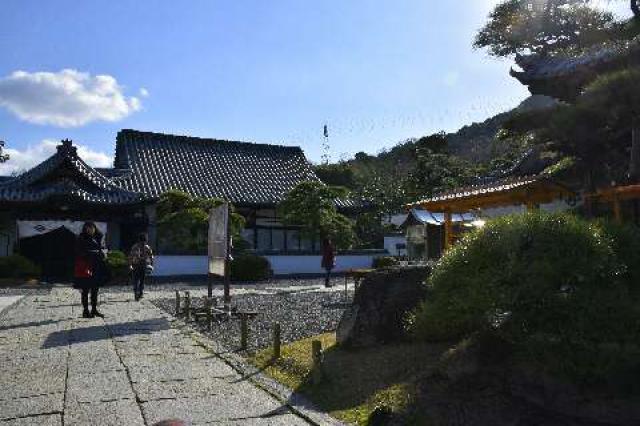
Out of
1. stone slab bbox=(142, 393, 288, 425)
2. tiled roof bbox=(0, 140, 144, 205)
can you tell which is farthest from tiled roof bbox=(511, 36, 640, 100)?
tiled roof bbox=(0, 140, 144, 205)

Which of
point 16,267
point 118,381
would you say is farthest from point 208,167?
→ point 118,381

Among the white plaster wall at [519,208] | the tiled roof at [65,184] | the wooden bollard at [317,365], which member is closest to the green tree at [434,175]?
the tiled roof at [65,184]

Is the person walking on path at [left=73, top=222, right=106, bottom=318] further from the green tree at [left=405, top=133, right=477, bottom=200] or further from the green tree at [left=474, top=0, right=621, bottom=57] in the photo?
the green tree at [left=405, top=133, right=477, bottom=200]

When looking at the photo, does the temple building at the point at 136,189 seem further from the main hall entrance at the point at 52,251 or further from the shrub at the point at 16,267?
the shrub at the point at 16,267

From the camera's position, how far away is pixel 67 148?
25.5m

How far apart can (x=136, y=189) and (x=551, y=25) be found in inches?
812

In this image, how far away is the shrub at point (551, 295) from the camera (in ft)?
14.1

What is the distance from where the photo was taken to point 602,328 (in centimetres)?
449

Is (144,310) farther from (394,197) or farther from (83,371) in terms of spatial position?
(394,197)

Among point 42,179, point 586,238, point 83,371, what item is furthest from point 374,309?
point 42,179

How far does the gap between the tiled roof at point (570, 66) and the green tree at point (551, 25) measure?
2.72 feet

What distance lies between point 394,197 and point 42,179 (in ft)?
70.9

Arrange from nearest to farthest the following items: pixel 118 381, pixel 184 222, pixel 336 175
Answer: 1. pixel 118 381
2. pixel 184 222
3. pixel 336 175

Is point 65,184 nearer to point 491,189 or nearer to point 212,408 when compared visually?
point 491,189
